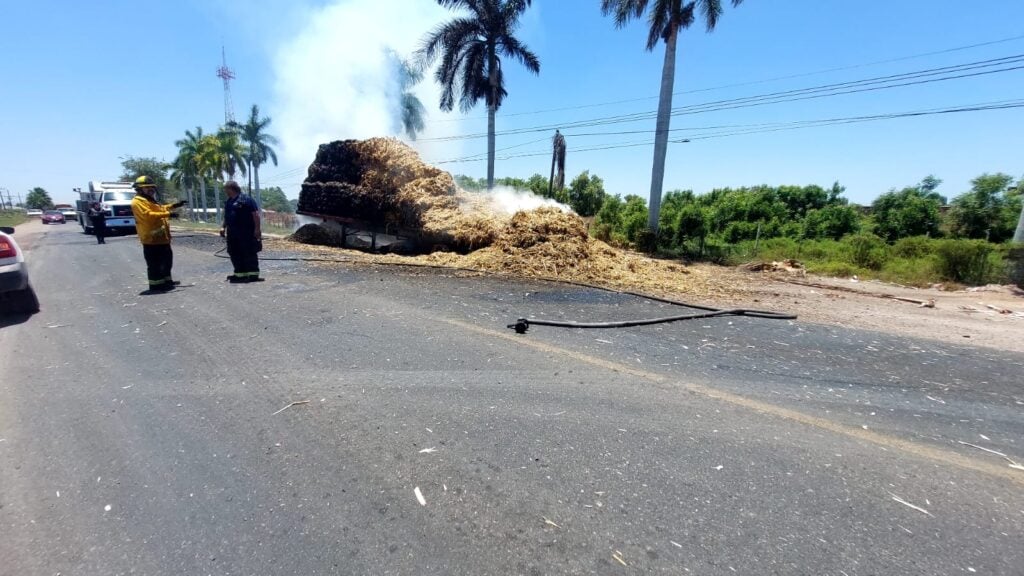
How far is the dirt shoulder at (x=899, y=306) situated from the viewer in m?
6.91

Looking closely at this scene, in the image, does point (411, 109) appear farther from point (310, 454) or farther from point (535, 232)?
Answer: point (310, 454)

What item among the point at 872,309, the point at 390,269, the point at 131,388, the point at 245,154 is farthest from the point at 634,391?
the point at 245,154

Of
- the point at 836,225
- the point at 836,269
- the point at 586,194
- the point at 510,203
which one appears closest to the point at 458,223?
the point at 510,203

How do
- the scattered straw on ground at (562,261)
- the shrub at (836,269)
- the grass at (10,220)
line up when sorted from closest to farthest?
the scattered straw on ground at (562,261)
the shrub at (836,269)
the grass at (10,220)

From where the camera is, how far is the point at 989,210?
22.5 m

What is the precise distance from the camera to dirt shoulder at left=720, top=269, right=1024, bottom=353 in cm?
691

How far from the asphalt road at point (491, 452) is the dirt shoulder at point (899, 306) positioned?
58.1 inches

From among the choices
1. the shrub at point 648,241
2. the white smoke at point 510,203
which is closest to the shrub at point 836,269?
the shrub at point 648,241

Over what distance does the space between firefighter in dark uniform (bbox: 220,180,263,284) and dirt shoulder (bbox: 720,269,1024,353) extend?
9050 millimetres

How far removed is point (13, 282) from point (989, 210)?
113 feet

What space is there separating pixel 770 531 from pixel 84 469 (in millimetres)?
3864

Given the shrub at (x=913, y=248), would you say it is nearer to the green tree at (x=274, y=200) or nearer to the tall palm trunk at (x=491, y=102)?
the tall palm trunk at (x=491, y=102)

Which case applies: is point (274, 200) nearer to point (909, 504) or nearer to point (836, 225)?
point (836, 225)

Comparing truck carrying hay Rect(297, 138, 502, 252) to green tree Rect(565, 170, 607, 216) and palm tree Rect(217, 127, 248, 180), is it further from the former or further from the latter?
palm tree Rect(217, 127, 248, 180)
